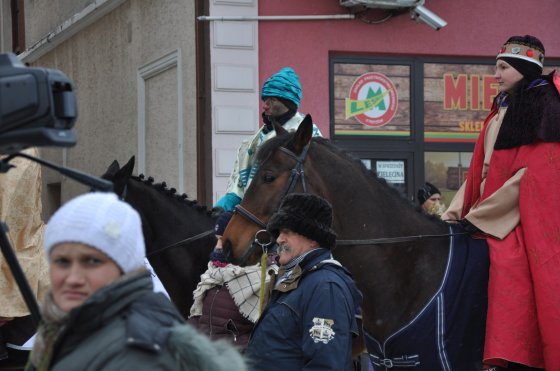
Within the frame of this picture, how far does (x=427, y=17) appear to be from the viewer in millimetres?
11070

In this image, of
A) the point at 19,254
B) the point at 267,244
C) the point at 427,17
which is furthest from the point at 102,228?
the point at 427,17

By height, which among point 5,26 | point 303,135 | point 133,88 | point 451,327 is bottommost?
point 451,327

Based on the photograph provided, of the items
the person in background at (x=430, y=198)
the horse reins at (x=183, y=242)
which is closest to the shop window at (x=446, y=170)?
the person in background at (x=430, y=198)

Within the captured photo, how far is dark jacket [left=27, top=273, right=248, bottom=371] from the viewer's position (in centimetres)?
217

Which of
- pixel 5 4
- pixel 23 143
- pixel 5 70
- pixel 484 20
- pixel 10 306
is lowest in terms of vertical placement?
pixel 10 306

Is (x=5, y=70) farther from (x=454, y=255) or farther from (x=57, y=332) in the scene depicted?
(x=454, y=255)

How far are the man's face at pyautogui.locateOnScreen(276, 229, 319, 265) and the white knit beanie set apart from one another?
186cm

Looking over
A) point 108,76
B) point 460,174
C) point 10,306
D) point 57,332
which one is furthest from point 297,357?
point 108,76

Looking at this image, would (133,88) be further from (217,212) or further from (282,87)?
(282,87)

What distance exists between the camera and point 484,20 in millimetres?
11680

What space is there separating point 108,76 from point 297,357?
37.4 ft

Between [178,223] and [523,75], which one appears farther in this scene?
[178,223]

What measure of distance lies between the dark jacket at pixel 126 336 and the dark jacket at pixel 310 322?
1612mm

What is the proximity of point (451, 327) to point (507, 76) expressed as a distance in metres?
1.43
